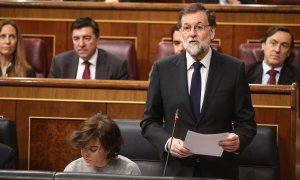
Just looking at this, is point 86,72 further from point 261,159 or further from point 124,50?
point 261,159

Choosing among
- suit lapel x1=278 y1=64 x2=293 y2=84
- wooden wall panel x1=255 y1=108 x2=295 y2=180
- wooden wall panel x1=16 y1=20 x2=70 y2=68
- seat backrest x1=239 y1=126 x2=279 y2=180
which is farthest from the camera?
wooden wall panel x1=16 y1=20 x2=70 y2=68

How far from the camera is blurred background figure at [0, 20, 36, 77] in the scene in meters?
3.15

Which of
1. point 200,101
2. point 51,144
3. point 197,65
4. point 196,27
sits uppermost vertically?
point 196,27

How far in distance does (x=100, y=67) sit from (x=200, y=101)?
129 cm

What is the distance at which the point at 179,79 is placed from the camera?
1924mm

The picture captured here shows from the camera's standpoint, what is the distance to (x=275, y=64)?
3.12 metres

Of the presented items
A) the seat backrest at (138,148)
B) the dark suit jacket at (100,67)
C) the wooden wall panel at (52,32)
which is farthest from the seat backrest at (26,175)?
the wooden wall panel at (52,32)

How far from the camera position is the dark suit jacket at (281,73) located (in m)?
3.09

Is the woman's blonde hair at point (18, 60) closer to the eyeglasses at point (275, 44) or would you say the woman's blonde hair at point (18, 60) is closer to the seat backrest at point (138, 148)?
the seat backrest at point (138, 148)

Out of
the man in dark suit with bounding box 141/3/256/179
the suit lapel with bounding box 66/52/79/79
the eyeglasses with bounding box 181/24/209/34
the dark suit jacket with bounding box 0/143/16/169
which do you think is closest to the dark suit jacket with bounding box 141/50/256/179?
the man in dark suit with bounding box 141/3/256/179

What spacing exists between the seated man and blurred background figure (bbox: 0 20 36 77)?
1079 mm

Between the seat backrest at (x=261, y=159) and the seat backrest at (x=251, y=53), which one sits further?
the seat backrest at (x=251, y=53)

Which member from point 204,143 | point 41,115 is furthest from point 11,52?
point 204,143

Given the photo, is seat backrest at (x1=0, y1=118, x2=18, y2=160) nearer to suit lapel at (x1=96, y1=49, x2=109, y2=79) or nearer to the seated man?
suit lapel at (x1=96, y1=49, x2=109, y2=79)
